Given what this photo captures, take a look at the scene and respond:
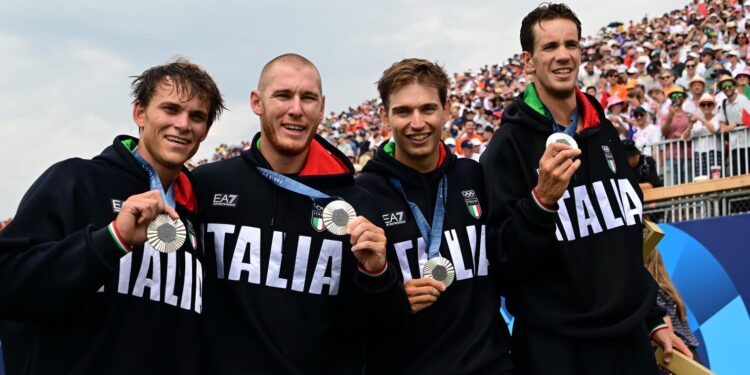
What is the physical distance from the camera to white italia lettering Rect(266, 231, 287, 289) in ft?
12.1

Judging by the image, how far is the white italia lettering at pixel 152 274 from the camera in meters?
3.41

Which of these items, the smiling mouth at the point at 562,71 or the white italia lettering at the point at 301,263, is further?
the smiling mouth at the point at 562,71

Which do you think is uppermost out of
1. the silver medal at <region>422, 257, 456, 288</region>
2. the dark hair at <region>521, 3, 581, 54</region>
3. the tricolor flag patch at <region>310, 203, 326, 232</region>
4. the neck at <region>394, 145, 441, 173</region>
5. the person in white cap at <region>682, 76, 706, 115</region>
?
the person in white cap at <region>682, 76, 706, 115</region>

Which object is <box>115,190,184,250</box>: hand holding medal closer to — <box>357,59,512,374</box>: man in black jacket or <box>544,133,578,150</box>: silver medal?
<box>357,59,512,374</box>: man in black jacket

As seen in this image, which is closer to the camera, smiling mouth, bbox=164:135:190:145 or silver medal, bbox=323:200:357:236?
silver medal, bbox=323:200:357:236

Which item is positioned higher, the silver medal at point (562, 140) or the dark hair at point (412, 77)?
the dark hair at point (412, 77)

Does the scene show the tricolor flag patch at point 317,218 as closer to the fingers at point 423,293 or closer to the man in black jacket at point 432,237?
the man in black jacket at point 432,237

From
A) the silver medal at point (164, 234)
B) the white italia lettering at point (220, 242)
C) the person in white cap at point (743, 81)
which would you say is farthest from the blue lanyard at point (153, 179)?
the person in white cap at point (743, 81)

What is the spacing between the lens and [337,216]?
3.54 metres

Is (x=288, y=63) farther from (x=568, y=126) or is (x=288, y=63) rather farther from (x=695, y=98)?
(x=695, y=98)

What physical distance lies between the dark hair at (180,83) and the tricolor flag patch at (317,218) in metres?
0.65

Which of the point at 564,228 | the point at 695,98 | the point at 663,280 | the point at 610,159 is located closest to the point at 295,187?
the point at 564,228

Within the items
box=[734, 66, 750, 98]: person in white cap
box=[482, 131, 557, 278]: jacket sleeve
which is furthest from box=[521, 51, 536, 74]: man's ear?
box=[734, 66, 750, 98]: person in white cap

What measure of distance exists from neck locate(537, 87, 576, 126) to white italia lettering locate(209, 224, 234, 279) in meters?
1.73
